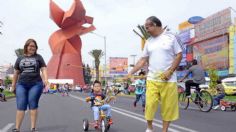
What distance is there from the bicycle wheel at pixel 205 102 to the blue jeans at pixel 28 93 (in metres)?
6.76

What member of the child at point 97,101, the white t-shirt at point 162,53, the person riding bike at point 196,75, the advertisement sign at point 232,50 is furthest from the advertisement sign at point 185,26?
the white t-shirt at point 162,53

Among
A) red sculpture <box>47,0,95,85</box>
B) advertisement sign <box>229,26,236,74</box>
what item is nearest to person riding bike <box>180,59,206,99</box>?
advertisement sign <box>229,26,236,74</box>

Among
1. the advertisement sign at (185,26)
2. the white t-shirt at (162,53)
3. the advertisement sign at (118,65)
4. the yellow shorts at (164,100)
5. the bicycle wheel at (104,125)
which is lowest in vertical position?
the bicycle wheel at (104,125)

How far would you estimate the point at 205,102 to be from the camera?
14.0 m

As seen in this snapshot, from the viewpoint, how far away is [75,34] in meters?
105

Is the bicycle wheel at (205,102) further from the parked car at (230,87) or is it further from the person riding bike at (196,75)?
the parked car at (230,87)

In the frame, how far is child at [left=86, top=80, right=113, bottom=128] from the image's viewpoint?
327 inches

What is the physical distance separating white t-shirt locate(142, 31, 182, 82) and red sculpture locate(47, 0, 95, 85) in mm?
92752

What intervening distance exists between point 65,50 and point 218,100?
97.7 meters

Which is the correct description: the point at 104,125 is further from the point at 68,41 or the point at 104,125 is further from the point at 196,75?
the point at 68,41

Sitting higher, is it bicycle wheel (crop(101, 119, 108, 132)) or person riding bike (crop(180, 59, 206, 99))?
person riding bike (crop(180, 59, 206, 99))

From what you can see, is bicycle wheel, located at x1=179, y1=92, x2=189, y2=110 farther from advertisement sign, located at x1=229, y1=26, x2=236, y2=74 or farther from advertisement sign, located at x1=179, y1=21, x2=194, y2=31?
advertisement sign, located at x1=179, y1=21, x2=194, y2=31

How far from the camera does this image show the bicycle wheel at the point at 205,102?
45.0 ft

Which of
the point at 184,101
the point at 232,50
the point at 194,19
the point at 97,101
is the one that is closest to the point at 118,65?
the point at 194,19
